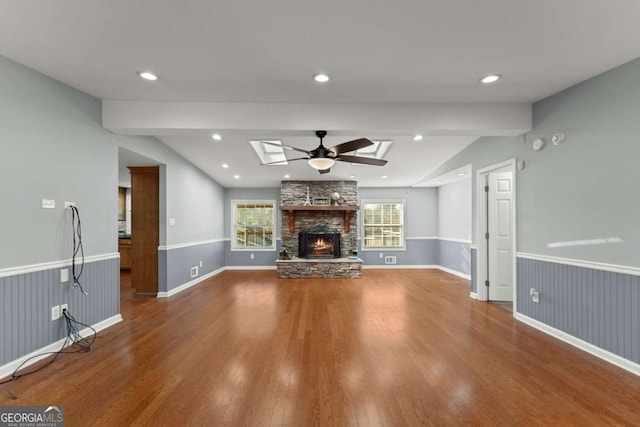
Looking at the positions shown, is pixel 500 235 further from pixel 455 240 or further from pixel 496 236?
pixel 455 240

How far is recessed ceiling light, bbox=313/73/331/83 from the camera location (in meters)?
2.66

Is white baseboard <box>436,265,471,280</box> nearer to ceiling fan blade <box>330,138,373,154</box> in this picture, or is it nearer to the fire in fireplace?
the fire in fireplace

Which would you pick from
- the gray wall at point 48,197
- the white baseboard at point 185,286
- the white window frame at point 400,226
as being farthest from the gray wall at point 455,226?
the gray wall at point 48,197

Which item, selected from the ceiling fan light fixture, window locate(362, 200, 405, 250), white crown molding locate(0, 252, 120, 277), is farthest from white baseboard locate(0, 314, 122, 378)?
window locate(362, 200, 405, 250)

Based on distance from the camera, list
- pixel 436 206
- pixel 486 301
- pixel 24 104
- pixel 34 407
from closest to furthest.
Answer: pixel 34 407
pixel 24 104
pixel 486 301
pixel 436 206

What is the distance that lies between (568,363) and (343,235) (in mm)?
5160

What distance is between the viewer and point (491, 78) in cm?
273

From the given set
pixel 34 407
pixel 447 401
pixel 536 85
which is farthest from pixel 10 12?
pixel 536 85

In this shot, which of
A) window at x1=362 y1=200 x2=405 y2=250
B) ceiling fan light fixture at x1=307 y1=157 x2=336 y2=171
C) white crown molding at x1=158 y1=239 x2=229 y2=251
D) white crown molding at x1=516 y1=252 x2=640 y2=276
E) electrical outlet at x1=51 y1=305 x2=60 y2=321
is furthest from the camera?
window at x1=362 y1=200 x2=405 y2=250

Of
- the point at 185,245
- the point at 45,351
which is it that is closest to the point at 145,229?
the point at 185,245

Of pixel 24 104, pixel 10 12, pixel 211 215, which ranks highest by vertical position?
pixel 10 12

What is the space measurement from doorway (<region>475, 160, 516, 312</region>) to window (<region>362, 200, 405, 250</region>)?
335 centimetres

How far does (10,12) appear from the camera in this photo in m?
1.84

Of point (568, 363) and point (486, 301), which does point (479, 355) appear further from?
point (486, 301)
